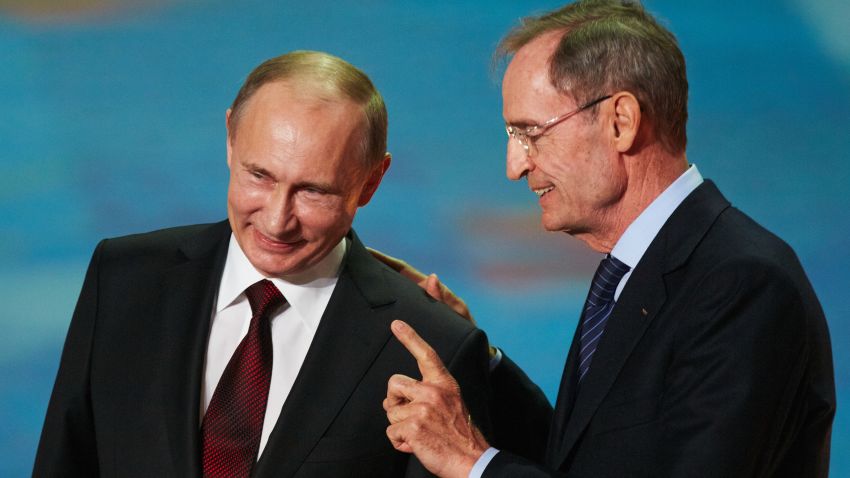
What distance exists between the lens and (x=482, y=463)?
2.07 metres

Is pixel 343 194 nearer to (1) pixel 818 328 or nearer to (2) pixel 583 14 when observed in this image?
(2) pixel 583 14

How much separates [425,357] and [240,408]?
16.7 inches

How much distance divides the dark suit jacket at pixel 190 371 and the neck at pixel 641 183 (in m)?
0.39

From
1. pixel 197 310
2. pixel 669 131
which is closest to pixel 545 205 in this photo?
pixel 669 131

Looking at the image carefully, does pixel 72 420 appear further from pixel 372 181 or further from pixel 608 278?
pixel 608 278

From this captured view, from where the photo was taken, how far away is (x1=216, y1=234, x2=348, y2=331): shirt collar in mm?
2402

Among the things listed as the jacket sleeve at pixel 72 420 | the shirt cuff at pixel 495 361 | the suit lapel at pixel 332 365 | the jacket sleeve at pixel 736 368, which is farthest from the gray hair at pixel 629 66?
the jacket sleeve at pixel 72 420

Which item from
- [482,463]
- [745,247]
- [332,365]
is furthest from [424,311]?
[745,247]

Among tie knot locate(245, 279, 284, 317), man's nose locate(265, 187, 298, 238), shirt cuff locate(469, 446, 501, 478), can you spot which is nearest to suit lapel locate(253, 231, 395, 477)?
tie knot locate(245, 279, 284, 317)

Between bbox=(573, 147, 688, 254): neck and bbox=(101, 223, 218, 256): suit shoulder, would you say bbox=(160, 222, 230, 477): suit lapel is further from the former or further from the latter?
bbox=(573, 147, 688, 254): neck

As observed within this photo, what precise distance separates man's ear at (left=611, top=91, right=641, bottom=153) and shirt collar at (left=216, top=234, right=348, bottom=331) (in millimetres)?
676

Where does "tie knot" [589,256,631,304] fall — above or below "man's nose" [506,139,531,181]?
below

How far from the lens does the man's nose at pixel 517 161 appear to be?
2295 mm

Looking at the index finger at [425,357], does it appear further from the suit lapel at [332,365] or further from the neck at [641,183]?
the neck at [641,183]
